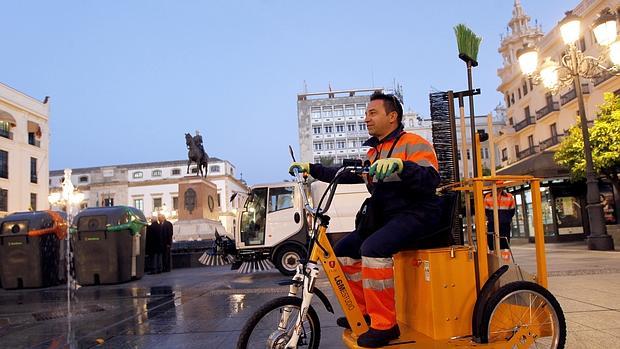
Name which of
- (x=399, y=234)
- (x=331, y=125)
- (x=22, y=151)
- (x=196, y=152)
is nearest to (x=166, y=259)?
(x=196, y=152)

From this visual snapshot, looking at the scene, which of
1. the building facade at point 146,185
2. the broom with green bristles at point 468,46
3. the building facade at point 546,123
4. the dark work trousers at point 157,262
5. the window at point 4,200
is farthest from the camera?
the building facade at point 146,185

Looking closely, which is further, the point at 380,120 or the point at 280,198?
the point at 280,198

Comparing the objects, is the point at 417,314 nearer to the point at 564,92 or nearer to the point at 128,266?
the point at 128,266

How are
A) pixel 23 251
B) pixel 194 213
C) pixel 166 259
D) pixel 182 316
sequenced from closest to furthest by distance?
pixel 182 316 < pixel 23 251 < pixel 166 259 < pixel 194 213

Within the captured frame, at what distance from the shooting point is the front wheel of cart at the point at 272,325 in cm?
309

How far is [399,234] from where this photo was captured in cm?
305

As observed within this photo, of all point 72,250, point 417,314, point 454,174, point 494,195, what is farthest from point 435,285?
point 72,250

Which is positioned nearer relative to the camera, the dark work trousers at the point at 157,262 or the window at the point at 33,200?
the dark work trousers at the point at 157,262

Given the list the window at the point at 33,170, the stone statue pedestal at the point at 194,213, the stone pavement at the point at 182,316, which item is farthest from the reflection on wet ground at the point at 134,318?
the window at the point at 33,170

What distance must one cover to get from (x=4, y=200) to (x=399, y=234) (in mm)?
46118

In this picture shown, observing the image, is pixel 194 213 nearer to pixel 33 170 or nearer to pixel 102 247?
pixel 102 247

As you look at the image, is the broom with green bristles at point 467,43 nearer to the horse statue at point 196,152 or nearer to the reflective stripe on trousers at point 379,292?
the reflective stripe on trousers at point 379,292

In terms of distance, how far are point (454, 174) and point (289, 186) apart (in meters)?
9.63

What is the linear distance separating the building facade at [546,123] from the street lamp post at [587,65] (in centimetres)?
777
